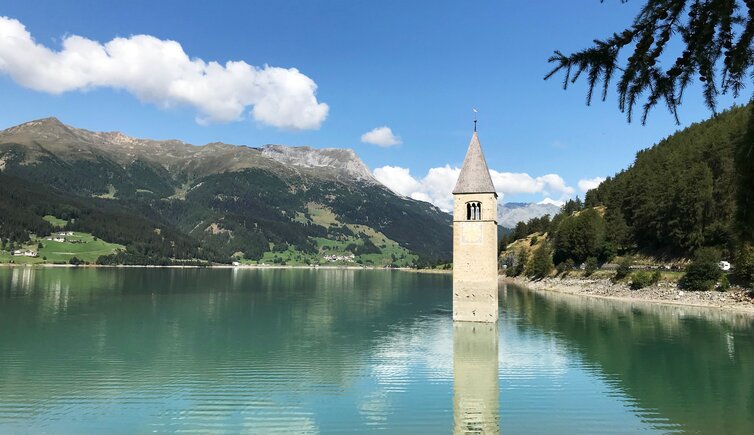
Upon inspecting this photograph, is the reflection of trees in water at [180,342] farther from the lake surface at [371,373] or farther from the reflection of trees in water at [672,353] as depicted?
the reflection of trees in water at [672,353]

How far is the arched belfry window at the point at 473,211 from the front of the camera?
5203 cm

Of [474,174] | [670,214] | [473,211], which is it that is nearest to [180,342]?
[473,211]

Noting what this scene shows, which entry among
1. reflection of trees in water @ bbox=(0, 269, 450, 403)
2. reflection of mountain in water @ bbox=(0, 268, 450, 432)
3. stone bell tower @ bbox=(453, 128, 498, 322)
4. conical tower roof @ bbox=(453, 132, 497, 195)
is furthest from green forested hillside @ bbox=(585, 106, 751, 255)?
reflection of mountain in water @ bbox=(0, 268, 450, 432)

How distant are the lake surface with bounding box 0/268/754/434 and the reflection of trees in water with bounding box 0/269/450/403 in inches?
8.0

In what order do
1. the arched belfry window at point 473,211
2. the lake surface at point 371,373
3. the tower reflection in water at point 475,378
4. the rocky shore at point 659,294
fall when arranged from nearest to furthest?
the lake surface at point 371,373, the tower reflection in water at point 475,378, the arched belfry window at point 473,211, the rocky shore at point 659,294

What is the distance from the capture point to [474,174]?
53.4 meters

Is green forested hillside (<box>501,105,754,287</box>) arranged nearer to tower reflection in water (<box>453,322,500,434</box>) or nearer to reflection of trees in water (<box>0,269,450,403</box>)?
tower reflection in water (<box>453,322,500,434</box>)

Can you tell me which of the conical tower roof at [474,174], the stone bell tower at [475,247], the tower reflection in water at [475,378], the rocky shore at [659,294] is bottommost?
the tower reflection in water at [475,378]

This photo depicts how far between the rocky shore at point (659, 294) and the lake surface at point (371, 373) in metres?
5.06

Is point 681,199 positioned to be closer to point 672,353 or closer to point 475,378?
point 672,353

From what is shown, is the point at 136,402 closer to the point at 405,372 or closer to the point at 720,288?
the point at 405,372

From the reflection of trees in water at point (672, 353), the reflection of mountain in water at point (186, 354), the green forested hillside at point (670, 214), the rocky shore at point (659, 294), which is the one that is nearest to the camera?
the reflection of trees in water at point (672, 353)

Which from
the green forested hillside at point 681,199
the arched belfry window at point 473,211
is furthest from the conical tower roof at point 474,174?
the green forested hillside at point 681,199

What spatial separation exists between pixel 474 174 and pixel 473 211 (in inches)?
163
